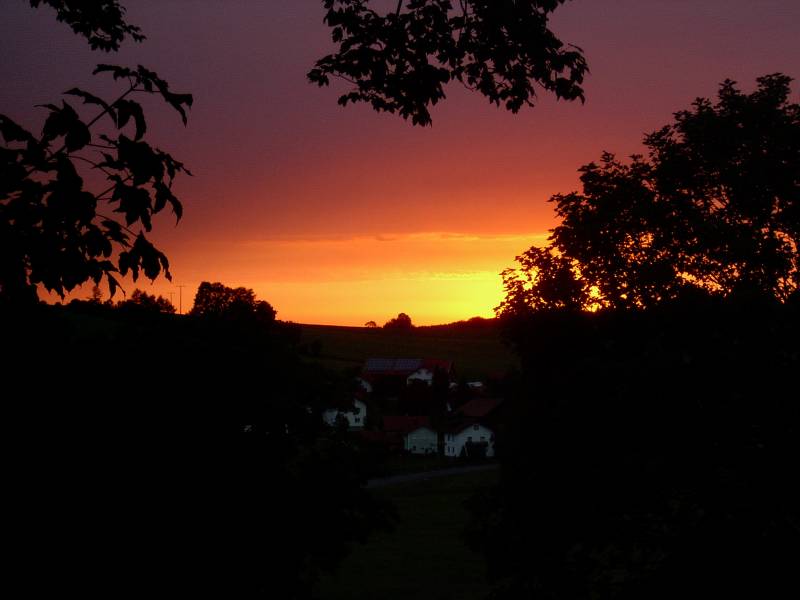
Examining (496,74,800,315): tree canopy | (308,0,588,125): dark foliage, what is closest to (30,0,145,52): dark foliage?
(308,0,588,125): dark foliage

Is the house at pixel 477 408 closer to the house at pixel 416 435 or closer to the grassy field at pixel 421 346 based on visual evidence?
the house at pixel 416 435

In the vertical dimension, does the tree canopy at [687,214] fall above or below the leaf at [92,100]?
above

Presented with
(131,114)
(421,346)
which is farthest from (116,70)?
(421,346)

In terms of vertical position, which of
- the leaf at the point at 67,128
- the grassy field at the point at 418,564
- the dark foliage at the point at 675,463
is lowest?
the grassy field at the point at 418,564

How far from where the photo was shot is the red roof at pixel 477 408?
360 ft

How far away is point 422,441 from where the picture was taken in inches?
4281

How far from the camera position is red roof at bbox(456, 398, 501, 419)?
110 m

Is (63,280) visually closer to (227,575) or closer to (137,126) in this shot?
(137,126)

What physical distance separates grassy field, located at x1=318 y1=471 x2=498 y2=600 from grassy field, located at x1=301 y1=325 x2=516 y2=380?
8603 centimetres

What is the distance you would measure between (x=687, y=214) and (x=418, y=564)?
19.9m

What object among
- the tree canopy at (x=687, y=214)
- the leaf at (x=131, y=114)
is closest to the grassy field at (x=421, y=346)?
the tree canopy at (x=687, y=214)

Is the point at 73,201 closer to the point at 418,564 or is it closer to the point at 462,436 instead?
the point at 418,564

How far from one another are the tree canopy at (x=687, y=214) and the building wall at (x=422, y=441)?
74.5m

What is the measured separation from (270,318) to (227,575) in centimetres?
363
